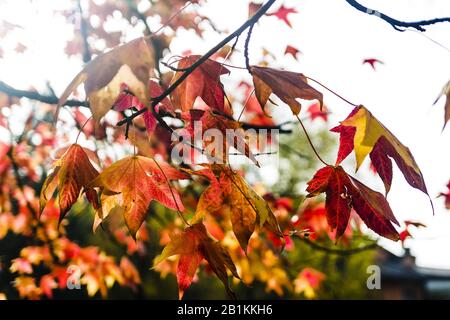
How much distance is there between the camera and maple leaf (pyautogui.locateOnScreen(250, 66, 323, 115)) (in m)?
0.98

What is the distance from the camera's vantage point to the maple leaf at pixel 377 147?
0.86m

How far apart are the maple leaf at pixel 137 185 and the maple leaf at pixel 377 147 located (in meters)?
0.40

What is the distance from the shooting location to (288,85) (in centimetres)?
99

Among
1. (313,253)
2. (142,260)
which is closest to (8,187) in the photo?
(142,260)

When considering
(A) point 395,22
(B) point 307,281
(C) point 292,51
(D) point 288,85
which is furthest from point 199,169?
(B) point 307,281

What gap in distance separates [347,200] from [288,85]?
0.29m

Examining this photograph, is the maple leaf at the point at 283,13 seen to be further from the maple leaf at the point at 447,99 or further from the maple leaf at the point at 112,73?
the maple leaf at the point at 112,73

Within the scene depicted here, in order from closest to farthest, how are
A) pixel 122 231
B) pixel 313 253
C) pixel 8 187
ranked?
pixel 8 187 < pixel 122 231 < pixel 313 253

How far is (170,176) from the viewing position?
1196mm

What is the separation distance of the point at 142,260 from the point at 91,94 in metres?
10.0

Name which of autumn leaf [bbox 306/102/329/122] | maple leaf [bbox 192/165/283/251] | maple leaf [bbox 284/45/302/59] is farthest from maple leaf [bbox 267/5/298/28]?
maple leaf [bbox 192/165/283/251]

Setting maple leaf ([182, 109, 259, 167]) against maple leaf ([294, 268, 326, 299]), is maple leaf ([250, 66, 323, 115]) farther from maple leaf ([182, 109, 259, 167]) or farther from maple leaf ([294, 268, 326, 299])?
maple leaf ([294, 268, 326, 299])

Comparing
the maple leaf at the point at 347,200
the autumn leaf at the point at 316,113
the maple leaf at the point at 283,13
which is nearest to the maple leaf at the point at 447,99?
the maple leaf at the point at 347,200
